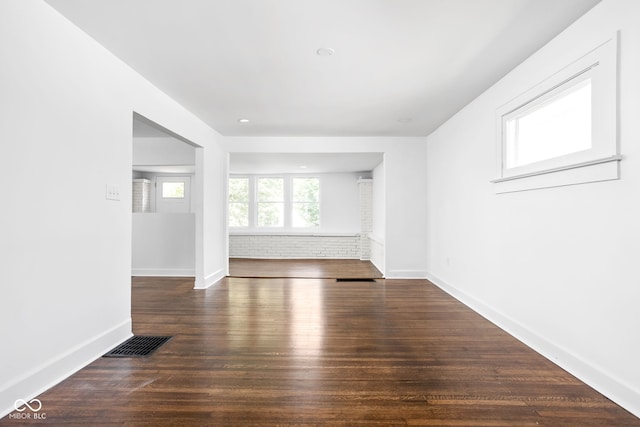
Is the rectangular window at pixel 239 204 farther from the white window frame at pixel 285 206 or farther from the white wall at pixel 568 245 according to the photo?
the white wall at pixel 568 245

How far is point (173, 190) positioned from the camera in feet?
26.3

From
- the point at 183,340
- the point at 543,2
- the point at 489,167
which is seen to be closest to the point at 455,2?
the point at 543,2

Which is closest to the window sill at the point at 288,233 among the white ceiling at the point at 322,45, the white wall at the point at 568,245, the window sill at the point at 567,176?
the white wall at the point at 568,245

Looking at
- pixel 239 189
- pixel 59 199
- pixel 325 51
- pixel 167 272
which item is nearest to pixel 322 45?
pixel 325 51

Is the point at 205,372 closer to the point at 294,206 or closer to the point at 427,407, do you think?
the point at 427,407

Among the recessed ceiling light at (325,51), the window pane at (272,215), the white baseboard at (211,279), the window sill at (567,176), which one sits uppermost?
the recessed ceiling light at (325,51)

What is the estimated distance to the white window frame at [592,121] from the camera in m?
1.80

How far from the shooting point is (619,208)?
5.80 ft

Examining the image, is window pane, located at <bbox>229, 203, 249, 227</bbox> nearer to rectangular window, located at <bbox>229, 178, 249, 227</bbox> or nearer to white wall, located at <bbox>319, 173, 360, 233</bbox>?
rectangular window, located at <bbox>229, 178, 249, 227</bbox>

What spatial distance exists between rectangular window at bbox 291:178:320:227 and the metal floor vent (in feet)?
19.3

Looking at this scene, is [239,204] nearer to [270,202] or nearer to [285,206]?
[270,202]

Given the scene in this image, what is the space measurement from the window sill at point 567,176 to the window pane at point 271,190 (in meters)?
6.26

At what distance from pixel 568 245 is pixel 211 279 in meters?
4.27

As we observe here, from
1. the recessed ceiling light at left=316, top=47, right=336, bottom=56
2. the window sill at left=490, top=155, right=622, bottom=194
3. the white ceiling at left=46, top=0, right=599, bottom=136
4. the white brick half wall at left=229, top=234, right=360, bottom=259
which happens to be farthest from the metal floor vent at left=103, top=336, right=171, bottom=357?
the white brick half wall at left=229, top=234, right=360, bottom=259
